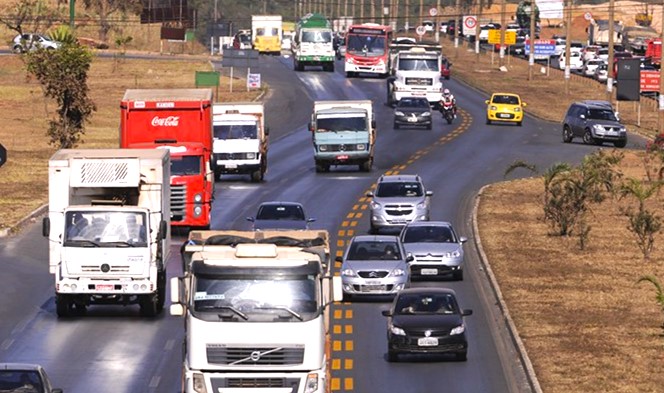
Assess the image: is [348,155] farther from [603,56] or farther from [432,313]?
[603,56]

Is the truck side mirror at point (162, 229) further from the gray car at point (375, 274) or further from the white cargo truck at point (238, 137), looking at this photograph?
the white cargo truck at point (238, 137)

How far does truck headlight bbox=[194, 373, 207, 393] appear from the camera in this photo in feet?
84.1

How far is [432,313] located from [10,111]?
66029mm

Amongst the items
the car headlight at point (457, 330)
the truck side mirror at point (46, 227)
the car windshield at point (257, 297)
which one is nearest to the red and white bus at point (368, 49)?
the truck side mirror at point (46, 227)

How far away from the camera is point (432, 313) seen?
35406 millimetres

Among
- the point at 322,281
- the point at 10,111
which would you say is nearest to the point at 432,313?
the point at 322,281

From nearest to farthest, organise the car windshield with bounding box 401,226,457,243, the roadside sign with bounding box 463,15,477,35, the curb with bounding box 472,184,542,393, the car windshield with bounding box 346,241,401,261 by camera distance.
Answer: the curb with bounding box 472,184,542,393 → the car windshield with bounding box 346,241,401,261 → the car windshield with bounding box 401,226,457,243 → the roadside sign with bounding box 463,15,477,35

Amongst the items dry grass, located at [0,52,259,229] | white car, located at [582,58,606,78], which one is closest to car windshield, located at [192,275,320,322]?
dry grass, located at [0,52,259,229]

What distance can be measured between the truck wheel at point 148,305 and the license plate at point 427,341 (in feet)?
25.3

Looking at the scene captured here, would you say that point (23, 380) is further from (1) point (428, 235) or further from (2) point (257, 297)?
(1) point (428, 235)

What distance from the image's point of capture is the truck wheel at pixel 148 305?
39.3m

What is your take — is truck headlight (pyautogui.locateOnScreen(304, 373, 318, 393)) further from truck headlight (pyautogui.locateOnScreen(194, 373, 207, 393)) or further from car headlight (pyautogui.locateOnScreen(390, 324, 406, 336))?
car headlight (pyautogui.locateOnScreen(390, 324, 406, 336))

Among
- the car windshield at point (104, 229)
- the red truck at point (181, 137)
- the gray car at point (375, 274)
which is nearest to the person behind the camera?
the car windshield at point (104, 229)

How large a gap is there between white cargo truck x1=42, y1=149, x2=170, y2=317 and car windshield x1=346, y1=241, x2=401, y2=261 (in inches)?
233
